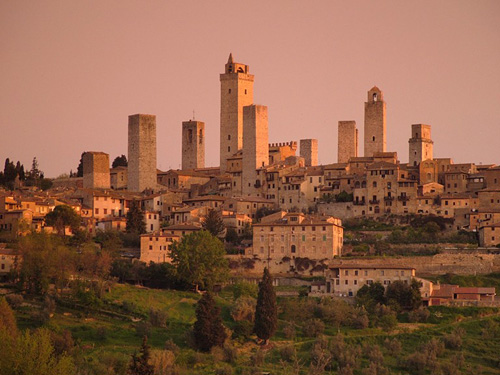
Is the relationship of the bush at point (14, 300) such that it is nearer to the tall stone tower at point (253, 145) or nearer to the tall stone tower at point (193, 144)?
the tall stone tower at point (253, 145)

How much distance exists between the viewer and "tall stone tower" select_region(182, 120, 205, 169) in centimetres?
10038

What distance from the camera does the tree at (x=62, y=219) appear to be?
7612cm

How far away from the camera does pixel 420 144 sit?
89.2 meters

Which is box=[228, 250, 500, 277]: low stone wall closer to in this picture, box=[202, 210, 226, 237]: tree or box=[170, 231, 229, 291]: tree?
box=[170, 231, 229, 291]: tree

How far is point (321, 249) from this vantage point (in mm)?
72750

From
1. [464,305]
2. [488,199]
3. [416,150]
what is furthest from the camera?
[416,150]

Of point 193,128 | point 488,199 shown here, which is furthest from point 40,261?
point 193,128

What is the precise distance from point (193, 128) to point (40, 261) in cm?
3469

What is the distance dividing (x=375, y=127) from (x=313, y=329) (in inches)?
1248

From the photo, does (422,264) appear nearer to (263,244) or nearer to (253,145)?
(263,244)

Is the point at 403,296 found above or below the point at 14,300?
above

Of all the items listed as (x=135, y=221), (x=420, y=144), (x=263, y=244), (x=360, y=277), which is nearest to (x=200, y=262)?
(x=263, y=244)

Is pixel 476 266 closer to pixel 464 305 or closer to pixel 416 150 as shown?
pixel 464 305

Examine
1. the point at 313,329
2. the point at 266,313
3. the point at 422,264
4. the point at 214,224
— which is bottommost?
the point at 313,329
